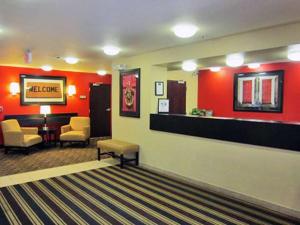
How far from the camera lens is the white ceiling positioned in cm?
248

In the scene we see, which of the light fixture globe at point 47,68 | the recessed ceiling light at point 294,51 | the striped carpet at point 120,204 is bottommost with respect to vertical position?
the striped carpet at point 120,204

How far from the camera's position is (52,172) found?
487 centimetres

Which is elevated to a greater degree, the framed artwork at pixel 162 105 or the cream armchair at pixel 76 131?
the framed artwork at pixel 162 105

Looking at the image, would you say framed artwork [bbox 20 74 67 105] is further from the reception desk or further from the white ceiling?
the reception desk

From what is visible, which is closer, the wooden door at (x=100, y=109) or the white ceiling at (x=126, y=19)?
the white ceiling at (x=126, y=19)

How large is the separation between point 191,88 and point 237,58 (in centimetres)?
383

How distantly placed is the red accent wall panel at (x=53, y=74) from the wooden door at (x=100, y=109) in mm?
194

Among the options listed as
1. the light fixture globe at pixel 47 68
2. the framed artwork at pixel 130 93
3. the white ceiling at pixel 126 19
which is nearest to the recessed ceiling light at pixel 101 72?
the light fixture globe at pixel 47 68

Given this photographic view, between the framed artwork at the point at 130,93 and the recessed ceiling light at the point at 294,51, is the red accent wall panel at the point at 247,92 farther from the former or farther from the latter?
the recessed ceiling light at the point at 294,51

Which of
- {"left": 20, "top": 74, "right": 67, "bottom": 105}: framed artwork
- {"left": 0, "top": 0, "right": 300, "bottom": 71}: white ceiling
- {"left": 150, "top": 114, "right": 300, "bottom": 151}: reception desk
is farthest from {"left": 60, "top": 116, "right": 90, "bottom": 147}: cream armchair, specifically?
{"left": 0, "top": 0, "right": 300, "bottom": 71}: white ceiling

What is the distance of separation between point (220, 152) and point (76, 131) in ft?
16.3

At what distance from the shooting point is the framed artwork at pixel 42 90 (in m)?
7.50

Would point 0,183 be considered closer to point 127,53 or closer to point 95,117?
point 127,53

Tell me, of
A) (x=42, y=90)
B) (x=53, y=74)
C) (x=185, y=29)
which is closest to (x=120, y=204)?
(x=185, y=29)
